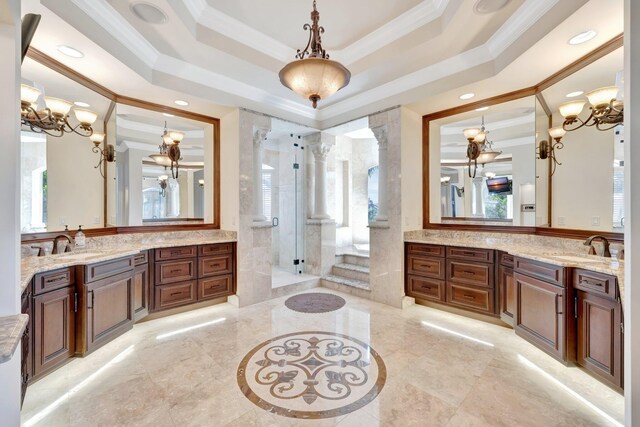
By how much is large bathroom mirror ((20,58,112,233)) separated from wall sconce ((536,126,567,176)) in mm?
5213

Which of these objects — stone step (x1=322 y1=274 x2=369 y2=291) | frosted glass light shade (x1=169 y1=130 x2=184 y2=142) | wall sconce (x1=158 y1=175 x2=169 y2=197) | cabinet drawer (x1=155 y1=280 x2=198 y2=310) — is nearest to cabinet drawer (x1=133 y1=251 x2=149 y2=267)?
cabinet drawer (x1=155 y1=280 x2=198 y2=310)

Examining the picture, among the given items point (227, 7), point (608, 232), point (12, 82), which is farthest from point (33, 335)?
point (608, 232)

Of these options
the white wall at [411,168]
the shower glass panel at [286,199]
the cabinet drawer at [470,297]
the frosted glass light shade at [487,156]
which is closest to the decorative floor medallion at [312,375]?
the cabinet drawer at [470,297]

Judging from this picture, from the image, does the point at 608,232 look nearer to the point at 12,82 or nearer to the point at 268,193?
the point at 12,82

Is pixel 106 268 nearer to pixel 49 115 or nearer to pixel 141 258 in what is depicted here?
pixel 141 258

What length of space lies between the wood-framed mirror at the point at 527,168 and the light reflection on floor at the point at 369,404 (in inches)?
54.8

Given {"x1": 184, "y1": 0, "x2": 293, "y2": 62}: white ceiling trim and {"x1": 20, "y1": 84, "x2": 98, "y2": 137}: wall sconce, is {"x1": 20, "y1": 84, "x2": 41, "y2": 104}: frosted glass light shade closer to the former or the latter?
{"x1": 20, "y1": 84, "x2": 98, "y2": 137}: wall sconce

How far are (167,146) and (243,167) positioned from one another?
1.12m

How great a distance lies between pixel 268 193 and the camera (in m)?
6.06

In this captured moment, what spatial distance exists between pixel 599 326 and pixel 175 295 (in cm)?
436

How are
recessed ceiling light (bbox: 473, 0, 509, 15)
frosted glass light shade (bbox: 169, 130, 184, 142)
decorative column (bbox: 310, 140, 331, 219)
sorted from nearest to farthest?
recessed ceiling light (bbox: 473, 0, 509, 15) < frosted glass light shade (bbox: 169, 130, 184, 142) < decorative column (bbox: 310, 140, 331, 219)

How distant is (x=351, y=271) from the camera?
5086 millimetres

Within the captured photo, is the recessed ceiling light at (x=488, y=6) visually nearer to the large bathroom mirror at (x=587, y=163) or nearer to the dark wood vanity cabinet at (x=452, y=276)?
the large bathroom mirror at (x=587, y=163)

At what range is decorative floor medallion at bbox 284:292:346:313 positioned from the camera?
12.8 ft
